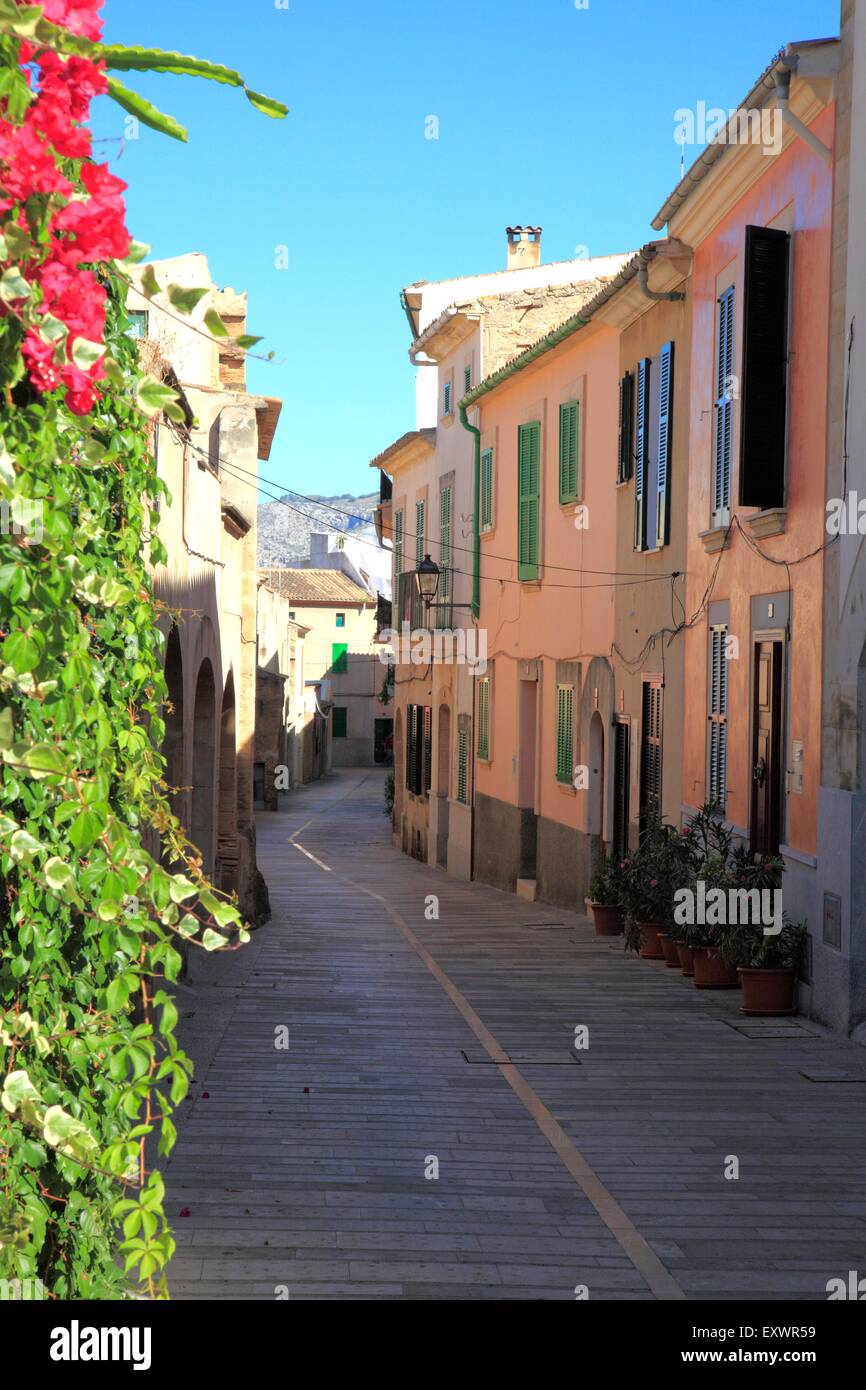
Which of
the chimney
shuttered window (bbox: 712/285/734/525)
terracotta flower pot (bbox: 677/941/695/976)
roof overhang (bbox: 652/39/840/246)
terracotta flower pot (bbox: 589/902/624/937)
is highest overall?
the chimney

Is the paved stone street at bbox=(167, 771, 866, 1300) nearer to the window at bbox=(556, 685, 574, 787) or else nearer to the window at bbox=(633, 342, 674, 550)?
the window at bbox=(633, 342, 674, 550)

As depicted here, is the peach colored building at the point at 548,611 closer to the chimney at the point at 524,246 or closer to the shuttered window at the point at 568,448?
the shuttered window at the point at 568,448

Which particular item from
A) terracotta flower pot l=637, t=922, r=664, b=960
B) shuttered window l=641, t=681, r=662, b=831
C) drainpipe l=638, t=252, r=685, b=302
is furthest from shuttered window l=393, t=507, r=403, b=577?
terracotta flower pot l=637, t=922, r=664, b=960

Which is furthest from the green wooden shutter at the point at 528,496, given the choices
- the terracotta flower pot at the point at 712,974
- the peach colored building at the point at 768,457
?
the terracotta flower pot at the point at 712,974

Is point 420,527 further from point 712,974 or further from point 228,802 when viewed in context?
point 712,974

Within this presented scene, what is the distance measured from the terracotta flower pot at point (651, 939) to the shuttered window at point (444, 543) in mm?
15357

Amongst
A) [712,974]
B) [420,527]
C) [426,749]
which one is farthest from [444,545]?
[712,974]

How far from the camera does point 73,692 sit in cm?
292

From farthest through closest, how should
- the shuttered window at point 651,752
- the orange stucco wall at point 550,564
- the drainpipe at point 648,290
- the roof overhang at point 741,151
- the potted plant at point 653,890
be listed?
the orange stucco wall at point 550,564 → the shuttered window at point 651,752 → the drainpipe at point 648,290 → the potted plant at point 653,890 → the roof overhang at point 741,151

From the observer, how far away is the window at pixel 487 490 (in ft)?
85.1

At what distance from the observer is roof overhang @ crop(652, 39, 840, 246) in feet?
36.6

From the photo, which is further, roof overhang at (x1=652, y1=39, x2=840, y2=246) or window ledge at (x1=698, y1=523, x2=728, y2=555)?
window ledge at (x1=698, y1=523, x2=728, y2=555)

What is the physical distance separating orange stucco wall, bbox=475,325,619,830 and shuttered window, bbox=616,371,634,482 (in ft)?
1.60
